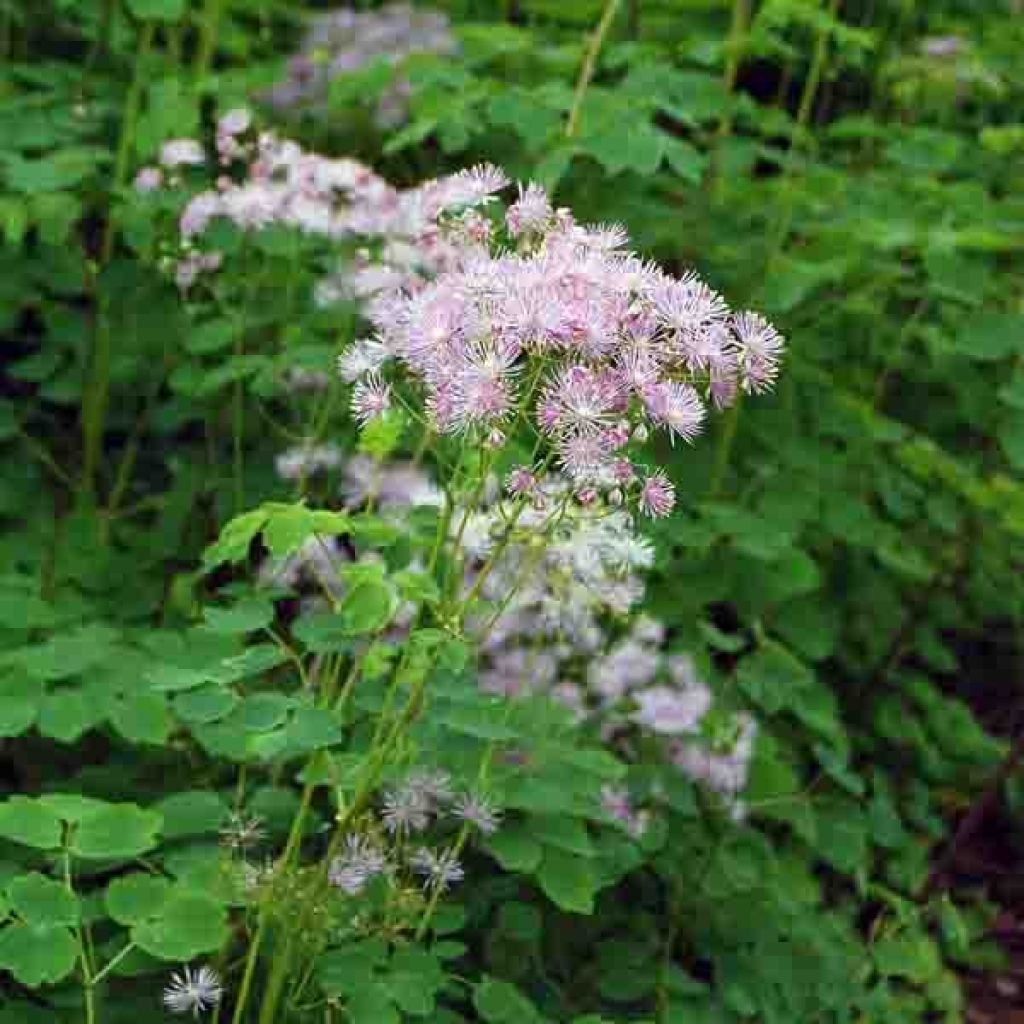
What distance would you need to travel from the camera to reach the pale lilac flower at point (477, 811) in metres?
1.81

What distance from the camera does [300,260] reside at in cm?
262

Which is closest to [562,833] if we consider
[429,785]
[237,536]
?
[429,785]

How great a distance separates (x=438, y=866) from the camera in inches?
70.9

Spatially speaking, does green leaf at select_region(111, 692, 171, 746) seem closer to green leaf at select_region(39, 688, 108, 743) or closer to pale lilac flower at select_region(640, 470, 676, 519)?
green leaf at select_region(39, 688, 108, 743)

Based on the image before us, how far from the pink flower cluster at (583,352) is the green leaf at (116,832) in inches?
21.5

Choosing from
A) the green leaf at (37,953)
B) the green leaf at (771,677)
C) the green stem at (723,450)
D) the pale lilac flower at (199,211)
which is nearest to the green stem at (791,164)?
the green stem at (723,450)

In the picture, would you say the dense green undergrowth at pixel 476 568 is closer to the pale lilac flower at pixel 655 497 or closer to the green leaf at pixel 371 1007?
the green leaf at pixel 371 1007

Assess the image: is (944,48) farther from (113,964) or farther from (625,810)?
(113,964)

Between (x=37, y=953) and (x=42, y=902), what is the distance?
0.05 meters

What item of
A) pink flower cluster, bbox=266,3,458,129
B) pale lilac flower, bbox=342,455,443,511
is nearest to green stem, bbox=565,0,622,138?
pink flower cluster, bbox=266,3,458,129

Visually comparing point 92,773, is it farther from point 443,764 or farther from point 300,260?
point 300,260

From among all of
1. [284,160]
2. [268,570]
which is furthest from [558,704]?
[284,160]

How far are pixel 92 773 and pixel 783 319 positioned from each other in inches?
60.2

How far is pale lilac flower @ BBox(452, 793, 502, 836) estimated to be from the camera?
1.81 meters
